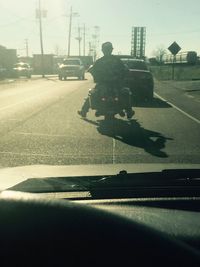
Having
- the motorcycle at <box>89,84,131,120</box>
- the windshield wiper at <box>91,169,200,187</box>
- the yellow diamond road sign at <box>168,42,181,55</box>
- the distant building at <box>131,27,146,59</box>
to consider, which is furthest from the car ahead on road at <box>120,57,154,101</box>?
the distant building at <box>131,27,146,59</box>

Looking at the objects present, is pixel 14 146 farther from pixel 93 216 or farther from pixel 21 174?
pixel 93 216

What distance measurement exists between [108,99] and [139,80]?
868 centimetres

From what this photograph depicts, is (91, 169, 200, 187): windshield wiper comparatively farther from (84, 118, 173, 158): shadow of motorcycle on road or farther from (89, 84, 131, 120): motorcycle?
(89, 84, 131, 120): motorcycle

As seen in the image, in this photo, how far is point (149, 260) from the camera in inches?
49.4

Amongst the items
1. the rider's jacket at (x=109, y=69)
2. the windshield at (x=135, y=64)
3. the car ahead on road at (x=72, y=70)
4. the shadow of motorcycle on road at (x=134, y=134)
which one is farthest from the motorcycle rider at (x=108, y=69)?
the car ahead on road at (x=72, y=70)

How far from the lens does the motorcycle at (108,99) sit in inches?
602

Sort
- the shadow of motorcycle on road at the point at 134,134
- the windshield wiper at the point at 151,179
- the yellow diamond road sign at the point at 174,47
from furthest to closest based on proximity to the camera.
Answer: the yellow diamond road sign at the point at 174,47 < the shadow of motorcycle on road at the point at 134,134 < the windshield wiper at the point at 151,179

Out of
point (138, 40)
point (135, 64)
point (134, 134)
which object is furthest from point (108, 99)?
point (138, 40)

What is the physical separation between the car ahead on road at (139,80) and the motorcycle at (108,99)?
25.5 ft

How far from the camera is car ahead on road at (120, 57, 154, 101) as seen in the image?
23719 millimetres

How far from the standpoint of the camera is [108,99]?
1527cm

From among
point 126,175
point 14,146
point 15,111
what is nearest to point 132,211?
point 126,175

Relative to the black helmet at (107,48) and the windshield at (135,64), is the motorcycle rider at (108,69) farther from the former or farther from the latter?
the windshield at (135,64)

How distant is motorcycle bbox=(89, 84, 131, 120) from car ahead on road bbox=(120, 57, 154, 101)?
777 cm
